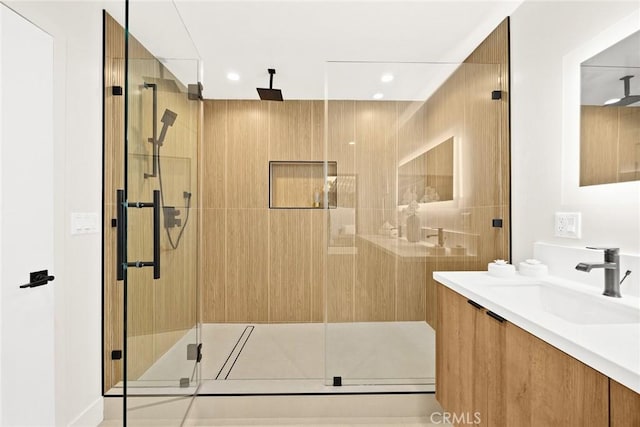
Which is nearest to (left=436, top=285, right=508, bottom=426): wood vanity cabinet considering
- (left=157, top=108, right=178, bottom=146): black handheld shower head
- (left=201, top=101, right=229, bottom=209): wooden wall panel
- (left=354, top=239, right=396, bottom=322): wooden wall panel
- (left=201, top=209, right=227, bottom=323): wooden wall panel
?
(left=354, top=239, right=396, bottom=322): wooden wall panel

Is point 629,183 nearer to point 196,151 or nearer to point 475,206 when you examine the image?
point 475,206

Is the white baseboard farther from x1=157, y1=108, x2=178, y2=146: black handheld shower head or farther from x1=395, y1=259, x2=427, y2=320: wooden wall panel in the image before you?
x1=395, y1=259, x2=427, y2=320: wooden wall panel

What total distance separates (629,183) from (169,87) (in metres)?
2.11

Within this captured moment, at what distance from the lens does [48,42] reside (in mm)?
1645

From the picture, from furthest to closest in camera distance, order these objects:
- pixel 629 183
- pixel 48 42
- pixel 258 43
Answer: pixel 258 43 → pixel 48 42 → pixel 629 183

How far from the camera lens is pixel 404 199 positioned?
2168 mm

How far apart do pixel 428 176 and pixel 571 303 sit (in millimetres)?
1043

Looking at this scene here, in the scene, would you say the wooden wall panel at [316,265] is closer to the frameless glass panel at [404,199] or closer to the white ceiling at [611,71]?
the frameless glass panel at [404,199]

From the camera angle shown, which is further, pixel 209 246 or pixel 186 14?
pixel 209 246

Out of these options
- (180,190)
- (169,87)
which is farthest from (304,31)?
(180,190)

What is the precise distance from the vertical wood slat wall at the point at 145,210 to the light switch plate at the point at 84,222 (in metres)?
0.08

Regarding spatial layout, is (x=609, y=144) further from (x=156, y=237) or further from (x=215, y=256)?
(x=215, y=256)

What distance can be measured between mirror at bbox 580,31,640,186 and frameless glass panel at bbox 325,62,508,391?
663 mm

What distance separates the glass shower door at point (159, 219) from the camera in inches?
54.7
